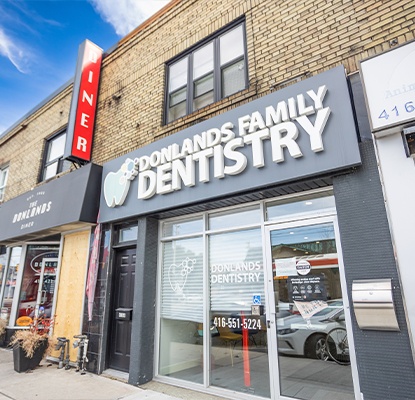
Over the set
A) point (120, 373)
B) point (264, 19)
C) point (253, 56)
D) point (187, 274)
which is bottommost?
point (120, 373)

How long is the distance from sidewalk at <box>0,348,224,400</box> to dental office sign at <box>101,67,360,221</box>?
3036 millimetres

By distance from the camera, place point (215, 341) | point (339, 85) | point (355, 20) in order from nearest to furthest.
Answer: point (339, 85), point (355, 20), point (215, 341)

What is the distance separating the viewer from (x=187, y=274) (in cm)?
564

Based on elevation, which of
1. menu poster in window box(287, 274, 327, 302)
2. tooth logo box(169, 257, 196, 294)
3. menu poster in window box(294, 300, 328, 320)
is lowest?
menu poster in window box(294, 300, 328, 320)

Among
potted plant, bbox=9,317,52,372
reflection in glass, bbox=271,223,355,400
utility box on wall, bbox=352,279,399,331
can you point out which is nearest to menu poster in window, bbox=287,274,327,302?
reflection in glass, bbox=271,223,355,400

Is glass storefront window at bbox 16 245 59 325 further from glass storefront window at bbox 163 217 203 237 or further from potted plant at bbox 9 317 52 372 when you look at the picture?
glass storefront window at bbox 163 217 203 237

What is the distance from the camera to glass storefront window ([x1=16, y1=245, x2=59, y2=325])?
356 inches

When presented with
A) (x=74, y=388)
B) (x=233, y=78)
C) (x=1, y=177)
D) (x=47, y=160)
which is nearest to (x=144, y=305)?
(x=74, y=388)

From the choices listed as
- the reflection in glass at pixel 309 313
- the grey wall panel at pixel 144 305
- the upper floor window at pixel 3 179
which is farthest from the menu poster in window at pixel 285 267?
the upper floor window at pixel 3 179

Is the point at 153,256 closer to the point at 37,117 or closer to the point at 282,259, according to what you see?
the point at 282,259

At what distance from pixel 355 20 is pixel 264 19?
1.70 meters

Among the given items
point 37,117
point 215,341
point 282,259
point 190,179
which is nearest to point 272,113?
point 190,179

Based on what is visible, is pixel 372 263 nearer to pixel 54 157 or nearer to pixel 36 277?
pixel 36 277

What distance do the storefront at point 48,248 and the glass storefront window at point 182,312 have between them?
7.44ft
